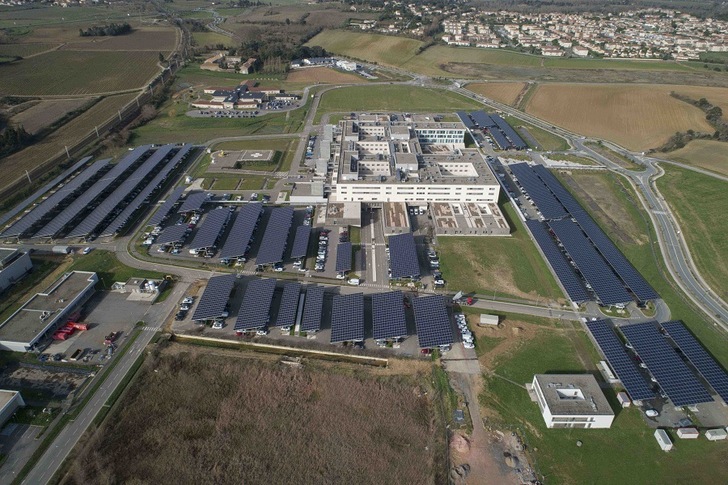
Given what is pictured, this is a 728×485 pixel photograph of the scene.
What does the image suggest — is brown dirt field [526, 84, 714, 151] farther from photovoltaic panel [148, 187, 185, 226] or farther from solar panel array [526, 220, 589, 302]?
photovoltaic panel [148, 187, 185, 226]

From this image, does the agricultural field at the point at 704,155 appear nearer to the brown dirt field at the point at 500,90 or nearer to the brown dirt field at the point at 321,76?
the brown dirt field at the point at 500,90

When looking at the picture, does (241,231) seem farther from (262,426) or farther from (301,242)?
(262,426)

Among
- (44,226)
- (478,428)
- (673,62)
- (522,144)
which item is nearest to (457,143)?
(522,144)

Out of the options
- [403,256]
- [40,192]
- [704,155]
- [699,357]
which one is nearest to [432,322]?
[403,256]

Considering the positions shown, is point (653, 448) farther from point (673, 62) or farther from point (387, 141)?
point (673, 62)

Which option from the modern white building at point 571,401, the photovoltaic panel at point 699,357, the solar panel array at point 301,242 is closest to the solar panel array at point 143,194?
the solar panel array at point 301,242

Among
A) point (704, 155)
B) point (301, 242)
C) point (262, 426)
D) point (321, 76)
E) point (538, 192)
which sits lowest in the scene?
point (262, 426)

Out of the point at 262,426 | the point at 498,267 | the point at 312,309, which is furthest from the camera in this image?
the point at 498,267
